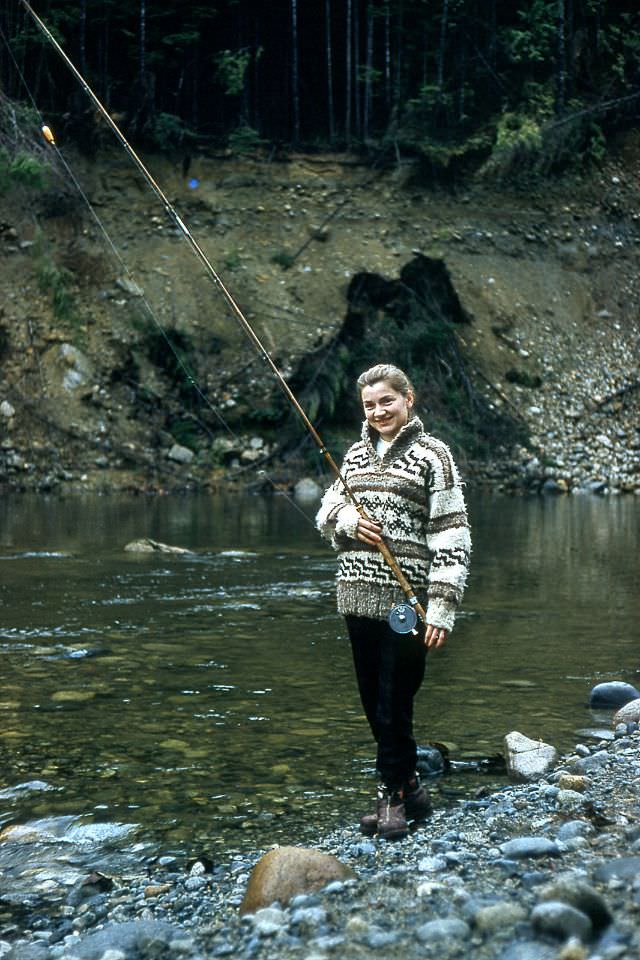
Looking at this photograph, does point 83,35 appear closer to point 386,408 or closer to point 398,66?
point 398,66

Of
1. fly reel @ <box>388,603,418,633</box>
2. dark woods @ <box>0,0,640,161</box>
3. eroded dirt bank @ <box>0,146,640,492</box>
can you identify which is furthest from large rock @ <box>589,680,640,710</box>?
dark woods @ <box>0,0,640,161</box>

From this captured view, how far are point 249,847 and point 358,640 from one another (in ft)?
2.77

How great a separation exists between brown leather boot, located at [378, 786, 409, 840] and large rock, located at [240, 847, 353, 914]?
52 centimetres

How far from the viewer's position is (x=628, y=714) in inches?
234

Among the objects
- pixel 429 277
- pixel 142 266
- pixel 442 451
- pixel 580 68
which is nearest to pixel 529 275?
pixel 429 277

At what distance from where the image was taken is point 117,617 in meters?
9.25

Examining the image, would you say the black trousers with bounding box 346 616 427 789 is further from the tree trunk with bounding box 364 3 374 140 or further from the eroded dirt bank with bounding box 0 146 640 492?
the tree trunk with bounding box 364 3 374 140

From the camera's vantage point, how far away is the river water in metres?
4.90

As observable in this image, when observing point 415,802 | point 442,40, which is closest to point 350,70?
point 442,40

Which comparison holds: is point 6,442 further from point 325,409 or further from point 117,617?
point 117,617

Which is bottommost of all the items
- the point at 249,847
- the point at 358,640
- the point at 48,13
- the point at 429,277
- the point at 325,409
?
the point at 249,847

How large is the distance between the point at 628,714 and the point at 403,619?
2.01 metres

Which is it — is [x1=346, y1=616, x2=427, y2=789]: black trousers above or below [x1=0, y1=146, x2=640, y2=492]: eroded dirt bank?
below

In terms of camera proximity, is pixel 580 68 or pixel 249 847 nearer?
pixel 249 847
